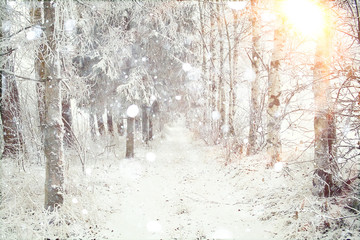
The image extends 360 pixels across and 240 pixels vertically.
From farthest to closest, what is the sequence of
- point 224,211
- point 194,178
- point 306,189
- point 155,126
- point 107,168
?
point 155,126, point 107,168, point 194,178, point 224,211, point 306,189

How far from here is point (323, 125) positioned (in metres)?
4.72

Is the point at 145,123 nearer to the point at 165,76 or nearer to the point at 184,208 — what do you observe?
the point at 165,76

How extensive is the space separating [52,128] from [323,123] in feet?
18.8

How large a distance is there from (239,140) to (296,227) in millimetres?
6195

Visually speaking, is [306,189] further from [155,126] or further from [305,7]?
[155,126]

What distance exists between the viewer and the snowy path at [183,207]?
4.77m

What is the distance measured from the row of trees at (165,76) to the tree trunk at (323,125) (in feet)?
0.07

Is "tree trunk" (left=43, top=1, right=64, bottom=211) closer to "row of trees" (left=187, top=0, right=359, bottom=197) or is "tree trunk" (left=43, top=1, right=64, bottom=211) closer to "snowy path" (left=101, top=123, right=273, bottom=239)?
"snowy path" (left=101, top=123, right=273, bottom=239)

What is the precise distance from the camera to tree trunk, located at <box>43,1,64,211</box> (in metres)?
4.86

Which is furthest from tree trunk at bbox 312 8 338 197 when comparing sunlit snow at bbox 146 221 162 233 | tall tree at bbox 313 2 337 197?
sunlit snow at bbox 146 221 162 233

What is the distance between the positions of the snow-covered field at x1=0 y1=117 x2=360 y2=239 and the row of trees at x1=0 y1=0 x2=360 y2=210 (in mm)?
560

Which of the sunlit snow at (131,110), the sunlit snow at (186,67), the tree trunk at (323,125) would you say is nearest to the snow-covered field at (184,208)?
the tree trunk at (323,125)

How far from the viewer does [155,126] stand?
20828mm

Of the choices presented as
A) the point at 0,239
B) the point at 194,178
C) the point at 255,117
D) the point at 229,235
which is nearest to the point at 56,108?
the point at 0,239
